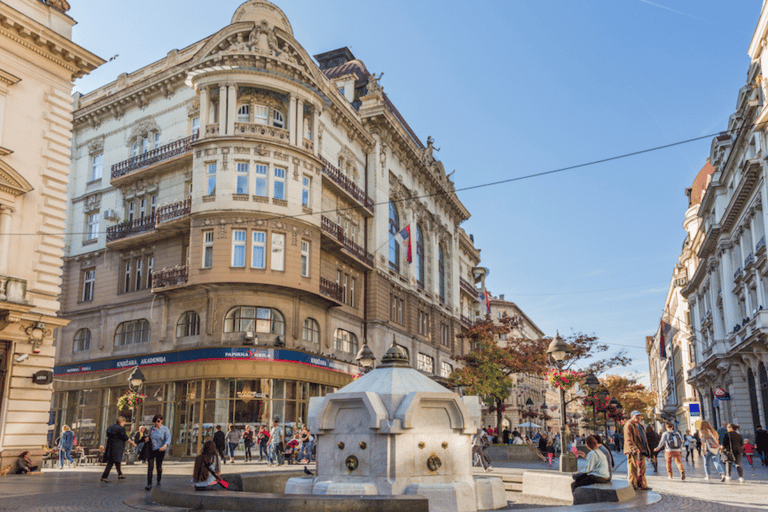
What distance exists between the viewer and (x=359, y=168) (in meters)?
42.8

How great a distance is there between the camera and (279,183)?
33.3 metres

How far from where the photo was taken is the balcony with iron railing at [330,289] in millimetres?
35281

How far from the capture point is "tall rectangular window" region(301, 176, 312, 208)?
34250mm

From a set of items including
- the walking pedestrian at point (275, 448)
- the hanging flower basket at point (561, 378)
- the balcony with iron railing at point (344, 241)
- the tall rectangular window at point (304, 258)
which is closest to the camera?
the hanging flower basket at point (561, 378)

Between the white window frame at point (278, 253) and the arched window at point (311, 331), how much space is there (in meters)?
3.51

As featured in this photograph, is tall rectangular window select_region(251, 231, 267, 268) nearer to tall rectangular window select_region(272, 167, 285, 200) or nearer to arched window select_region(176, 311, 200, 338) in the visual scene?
tall rectangular window select_region(272, 167, 285, 200)

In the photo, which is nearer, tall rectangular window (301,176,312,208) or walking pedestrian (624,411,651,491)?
walking pedestrian (624,411,651,491)

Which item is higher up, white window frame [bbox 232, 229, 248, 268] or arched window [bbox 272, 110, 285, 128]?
arched window [bbox 272, 110, 285, 128]

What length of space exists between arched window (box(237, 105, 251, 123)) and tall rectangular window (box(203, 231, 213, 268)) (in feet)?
19.7

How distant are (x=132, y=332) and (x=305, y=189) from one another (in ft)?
38.0

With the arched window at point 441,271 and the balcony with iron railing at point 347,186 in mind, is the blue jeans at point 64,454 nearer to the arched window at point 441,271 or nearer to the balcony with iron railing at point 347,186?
the balcony with iron railing at point 347,186

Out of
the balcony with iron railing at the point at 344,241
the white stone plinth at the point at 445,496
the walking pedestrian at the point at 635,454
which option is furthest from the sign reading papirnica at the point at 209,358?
the white stone plinth at the point at 445,496

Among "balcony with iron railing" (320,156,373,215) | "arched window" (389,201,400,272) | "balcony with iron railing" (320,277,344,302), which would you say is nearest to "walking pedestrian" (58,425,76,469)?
"balcony with iron railing" (320,277,344,302)

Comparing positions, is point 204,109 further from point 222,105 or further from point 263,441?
point 263,441
